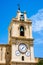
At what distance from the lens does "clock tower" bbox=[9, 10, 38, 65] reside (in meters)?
39.5

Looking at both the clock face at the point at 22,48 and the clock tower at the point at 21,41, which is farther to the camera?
the clock face at the point at 22,48

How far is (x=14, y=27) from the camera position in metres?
41.1

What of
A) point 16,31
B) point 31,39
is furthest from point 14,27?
point 31,39

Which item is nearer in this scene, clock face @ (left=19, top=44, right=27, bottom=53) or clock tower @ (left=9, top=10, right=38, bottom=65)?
clock tower @ (left=9, top=10, right=38, bottom=65)

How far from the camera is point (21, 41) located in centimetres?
4050

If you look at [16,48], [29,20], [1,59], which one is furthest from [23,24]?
[1,59]

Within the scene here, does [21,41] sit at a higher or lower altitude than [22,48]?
higher

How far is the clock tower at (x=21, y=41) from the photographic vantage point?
129 feet

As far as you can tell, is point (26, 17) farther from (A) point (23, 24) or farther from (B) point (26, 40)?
(B) point (26, 40)

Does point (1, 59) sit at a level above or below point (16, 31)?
below

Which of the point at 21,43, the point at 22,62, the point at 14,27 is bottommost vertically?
the point at 22,62

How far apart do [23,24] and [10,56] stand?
19.8 feet

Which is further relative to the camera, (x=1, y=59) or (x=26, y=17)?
(x=26, y=17)

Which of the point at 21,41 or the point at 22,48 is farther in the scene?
the point at 21,41
